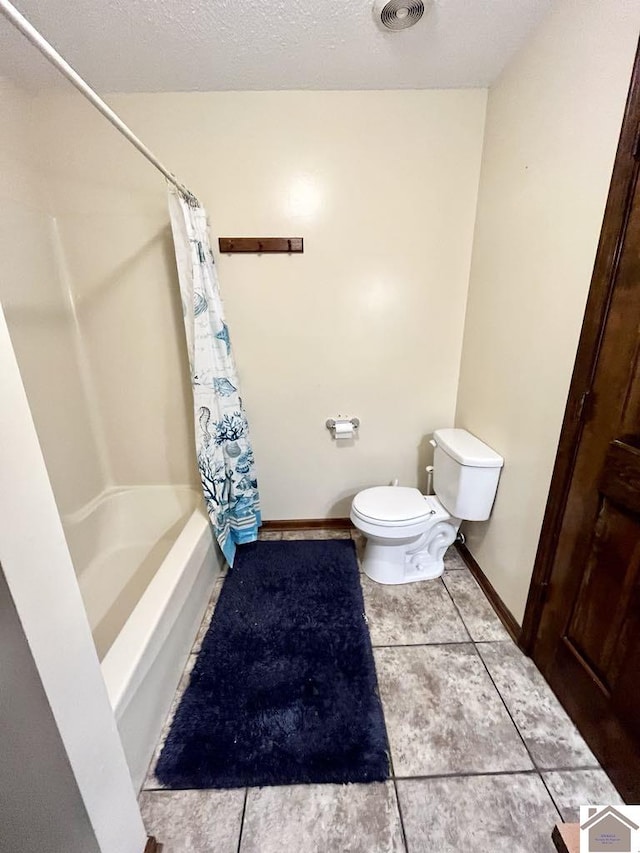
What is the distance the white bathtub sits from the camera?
103 centimetres

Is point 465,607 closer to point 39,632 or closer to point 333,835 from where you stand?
point 333,835

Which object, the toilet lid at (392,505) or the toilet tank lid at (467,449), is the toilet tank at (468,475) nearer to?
the toilet tank lid at (467,449)

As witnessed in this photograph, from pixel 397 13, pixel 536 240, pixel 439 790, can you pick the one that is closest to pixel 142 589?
pixel 439 790

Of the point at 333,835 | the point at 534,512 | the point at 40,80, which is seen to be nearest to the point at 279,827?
the point at 333,835

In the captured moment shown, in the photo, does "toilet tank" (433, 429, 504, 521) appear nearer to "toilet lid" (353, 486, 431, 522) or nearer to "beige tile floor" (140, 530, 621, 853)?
"toilet lid" (353, 486, 431, 522)

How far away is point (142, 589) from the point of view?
5.65ft

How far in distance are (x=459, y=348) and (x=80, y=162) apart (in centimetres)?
214

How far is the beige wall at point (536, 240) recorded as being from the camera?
1.04m

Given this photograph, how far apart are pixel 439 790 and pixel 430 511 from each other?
0.99m

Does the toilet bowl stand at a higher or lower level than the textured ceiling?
lower

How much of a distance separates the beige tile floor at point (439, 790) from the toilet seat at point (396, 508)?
0.56 meters

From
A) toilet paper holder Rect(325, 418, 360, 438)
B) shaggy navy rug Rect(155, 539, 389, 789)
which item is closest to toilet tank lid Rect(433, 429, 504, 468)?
toilet paper holder Rect(325, 418, 360, 438)

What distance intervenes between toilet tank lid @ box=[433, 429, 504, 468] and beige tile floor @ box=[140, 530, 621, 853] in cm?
78

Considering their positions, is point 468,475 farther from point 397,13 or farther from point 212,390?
point 397,13
